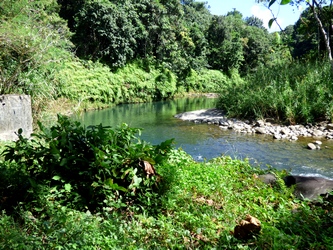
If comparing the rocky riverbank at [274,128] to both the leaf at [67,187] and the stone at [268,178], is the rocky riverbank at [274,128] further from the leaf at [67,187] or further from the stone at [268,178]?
the leaf at [67,187]

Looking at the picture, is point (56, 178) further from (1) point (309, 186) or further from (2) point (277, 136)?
(2) point (277, 136)

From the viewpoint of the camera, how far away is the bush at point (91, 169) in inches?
105

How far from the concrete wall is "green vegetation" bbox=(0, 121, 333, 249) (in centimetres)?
243

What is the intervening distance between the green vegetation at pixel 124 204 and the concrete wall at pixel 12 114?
2425mm

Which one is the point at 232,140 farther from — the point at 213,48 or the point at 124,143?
the point at 213,48

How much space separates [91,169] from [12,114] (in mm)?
3457

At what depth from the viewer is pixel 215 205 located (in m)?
3.02

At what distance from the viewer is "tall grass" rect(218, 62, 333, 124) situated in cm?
1105

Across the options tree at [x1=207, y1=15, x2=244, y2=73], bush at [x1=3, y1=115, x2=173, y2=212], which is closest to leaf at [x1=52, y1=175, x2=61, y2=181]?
bush at [x1=3, y1=115, x2=173, y2=212]

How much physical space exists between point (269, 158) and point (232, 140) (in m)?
2.27

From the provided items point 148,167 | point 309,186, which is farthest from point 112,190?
point 309,186

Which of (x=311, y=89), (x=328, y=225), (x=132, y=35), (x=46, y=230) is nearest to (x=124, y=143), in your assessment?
(x=46, y=230)

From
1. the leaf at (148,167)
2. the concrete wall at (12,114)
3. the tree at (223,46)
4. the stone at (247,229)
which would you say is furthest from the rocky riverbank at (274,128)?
the tree at (223,46)

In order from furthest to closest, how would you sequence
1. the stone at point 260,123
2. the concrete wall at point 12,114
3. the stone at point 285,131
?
the stone at point 260,123 < the stone at point 285,131 < the concrete wall at point 12,114
